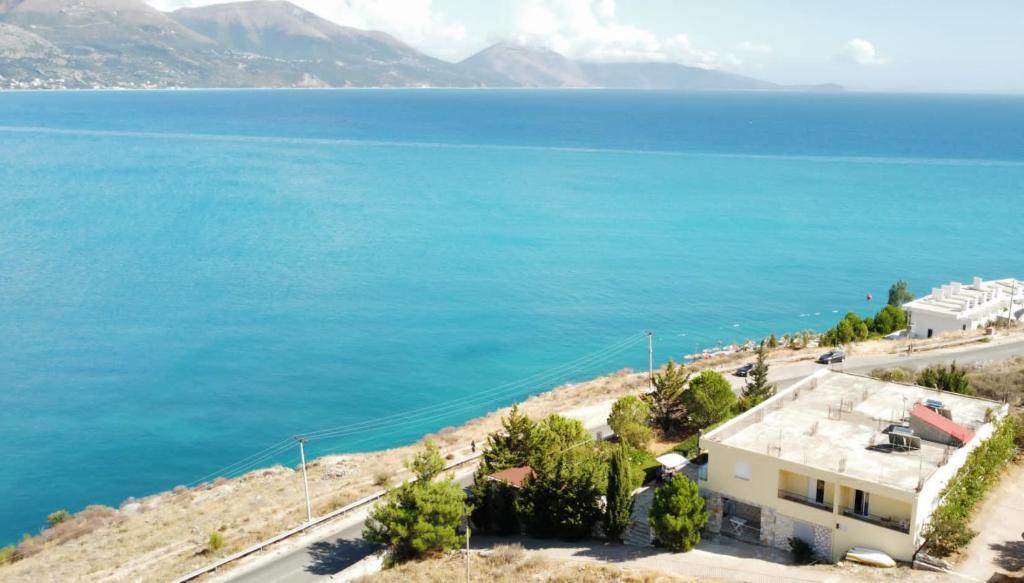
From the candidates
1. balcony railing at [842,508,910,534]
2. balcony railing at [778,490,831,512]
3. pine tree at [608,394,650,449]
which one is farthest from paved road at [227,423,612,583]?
balcony railing at [842,508,910,534]

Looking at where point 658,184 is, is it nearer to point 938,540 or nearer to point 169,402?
point 169,402

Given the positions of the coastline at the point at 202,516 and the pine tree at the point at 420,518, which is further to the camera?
the coastline at the point at 202,516

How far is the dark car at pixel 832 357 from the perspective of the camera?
48.9 metres

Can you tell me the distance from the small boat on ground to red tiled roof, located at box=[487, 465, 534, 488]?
10.9m

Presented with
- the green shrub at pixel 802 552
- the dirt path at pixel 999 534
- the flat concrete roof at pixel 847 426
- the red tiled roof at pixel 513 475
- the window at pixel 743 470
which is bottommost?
the green shrub at pixel 802 552

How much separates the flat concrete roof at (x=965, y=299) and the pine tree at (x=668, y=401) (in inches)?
1133

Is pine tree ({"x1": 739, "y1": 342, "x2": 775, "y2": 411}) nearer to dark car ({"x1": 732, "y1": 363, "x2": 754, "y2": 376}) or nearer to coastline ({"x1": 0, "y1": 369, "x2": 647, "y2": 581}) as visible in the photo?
coastline ({"x1": 0, "y1": 369, "x2": 647, "y2": 581})

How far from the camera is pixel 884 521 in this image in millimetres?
24906

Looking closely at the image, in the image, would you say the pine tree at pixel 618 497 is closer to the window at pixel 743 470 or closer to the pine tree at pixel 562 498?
the pine tree at pixel 562 498

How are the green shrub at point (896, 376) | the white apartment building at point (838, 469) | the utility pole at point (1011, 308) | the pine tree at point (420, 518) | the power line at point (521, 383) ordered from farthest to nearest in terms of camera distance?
1. the utility pole at point (1011, 308)
2. the power line at point (521, 383)
3. the green shrub at point (896, 376)
4. the pine tree at point (420, 518)
5. the white apartment building at point (838, 469)

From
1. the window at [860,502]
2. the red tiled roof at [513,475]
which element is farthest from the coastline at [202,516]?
the window at [860,502]

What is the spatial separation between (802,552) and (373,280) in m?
59.7

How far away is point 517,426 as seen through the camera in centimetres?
3228

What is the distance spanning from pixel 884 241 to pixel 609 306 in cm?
4241
